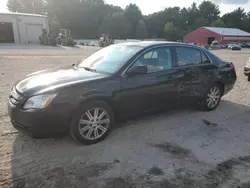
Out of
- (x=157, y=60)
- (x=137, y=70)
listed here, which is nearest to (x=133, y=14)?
(x=157, y=60)

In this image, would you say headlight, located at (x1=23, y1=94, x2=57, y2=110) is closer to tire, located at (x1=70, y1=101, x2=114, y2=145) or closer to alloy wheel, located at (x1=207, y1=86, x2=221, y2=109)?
tire, located at (x1=70, y1=101, x2=114, y2=145)

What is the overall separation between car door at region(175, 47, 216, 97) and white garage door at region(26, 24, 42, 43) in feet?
114

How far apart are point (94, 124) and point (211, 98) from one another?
3088 mm

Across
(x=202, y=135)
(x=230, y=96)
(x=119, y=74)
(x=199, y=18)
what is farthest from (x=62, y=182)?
(x=199, y=18)

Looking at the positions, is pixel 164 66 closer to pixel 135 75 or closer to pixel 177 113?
pixel 135 75

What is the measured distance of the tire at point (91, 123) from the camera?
3.37 m

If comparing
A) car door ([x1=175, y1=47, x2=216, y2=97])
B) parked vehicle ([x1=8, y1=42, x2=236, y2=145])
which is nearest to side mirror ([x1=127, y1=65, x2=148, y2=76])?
parked vehicle ([x1=8, y1=42, x2=236, y2=145])

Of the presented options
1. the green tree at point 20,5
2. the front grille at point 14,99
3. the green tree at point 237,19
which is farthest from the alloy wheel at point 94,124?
the green tree at point 237,19

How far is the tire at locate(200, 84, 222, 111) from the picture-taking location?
17.0 ft

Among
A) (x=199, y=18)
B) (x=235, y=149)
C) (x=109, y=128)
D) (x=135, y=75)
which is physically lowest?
(x=235, y=149)

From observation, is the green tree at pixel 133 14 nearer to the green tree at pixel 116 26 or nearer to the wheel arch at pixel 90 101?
the green tree at pixel 116 26

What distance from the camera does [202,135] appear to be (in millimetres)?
4090

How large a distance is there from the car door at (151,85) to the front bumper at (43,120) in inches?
41.5

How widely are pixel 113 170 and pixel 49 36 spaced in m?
32.7
